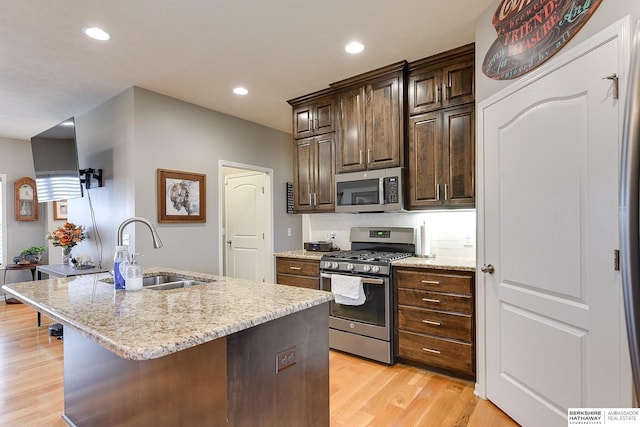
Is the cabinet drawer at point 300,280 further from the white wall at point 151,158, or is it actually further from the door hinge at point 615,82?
the door hinge at point 615,82

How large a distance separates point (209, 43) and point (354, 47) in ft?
3.67

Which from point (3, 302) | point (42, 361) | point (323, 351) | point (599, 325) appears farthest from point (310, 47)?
point (3, 302)

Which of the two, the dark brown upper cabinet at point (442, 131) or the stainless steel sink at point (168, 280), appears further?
the dark brown upper cabinet at point (442, 131)

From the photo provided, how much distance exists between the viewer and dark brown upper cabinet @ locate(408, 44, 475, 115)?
272 centimetres

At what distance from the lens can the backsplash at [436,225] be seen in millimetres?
3054

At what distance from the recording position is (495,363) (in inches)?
86.7

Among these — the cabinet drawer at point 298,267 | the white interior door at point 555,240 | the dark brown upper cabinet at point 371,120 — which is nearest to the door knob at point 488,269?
the white interior door at point 555,240

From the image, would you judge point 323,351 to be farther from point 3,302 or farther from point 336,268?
point 3,302

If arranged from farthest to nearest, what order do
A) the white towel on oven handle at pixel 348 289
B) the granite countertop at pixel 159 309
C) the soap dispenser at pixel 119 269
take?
the white towel on oven handle at pixel 348 289 < the soap dispenser at pixel 119 269 < the granite countertop at pixel 159 309

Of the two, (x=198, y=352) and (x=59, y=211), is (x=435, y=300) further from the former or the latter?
(x=59, y=211)

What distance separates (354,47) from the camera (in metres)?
2.71

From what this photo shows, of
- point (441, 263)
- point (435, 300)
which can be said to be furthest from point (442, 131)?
point (435, 300)

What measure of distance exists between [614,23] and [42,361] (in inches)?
180

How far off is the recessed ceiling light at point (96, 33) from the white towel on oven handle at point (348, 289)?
102 inches
